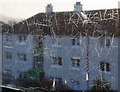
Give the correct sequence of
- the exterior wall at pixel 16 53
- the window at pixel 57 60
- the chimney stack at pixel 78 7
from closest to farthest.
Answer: the chimney stack at pixel 78 7, the window at pixel 57 60, the exterior wall at pixel 16 53

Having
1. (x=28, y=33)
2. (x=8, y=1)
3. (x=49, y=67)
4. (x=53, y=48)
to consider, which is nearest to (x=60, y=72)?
(x=49, y=67)

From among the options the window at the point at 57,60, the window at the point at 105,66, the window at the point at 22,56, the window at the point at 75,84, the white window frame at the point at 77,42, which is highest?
the white window frame at the point at 77,42

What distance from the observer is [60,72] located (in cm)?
174

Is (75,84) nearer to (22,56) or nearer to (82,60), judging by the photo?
(82,60)

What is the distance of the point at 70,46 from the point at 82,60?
0.60 ft

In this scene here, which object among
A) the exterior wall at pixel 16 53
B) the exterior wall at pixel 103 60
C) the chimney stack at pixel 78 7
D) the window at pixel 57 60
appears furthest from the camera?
the exterior wall at pixel 16 53

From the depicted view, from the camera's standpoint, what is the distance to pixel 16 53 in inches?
74.9

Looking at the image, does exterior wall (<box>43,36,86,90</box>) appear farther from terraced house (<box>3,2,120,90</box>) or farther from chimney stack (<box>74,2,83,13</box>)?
chimney stack (<box>74,2,83,13</box>)

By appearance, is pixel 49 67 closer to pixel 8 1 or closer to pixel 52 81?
pixel 52 81

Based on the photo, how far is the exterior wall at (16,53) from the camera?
1843 millimetres

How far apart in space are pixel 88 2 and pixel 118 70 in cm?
68

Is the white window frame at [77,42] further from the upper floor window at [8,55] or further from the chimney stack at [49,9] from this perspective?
the upper floor window at [8,55]

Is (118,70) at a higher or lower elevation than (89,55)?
lower

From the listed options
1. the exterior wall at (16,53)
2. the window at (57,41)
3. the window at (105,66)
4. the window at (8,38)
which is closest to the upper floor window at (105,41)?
the window at (105,66)
